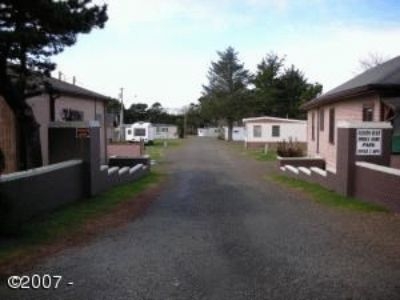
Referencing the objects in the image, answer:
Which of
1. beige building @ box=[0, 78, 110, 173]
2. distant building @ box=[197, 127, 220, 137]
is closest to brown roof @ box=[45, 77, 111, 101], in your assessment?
beige building @ box=[0, 78, 110, 173]

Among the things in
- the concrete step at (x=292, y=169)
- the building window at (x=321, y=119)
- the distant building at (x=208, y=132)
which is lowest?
the distant building at (x=208, y=132)

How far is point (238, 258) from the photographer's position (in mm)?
8172

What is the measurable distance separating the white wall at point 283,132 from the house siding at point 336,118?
65.7 ft

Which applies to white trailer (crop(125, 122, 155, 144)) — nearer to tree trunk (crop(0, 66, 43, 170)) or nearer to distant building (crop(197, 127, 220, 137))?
distant building (crop(197, 127, 220, 137))

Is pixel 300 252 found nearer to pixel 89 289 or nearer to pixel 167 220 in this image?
pixel 89 289

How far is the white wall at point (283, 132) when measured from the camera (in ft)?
184

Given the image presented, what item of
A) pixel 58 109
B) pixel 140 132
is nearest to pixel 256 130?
pixel 140 132

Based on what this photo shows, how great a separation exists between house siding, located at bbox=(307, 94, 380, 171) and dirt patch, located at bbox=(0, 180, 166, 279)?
6790 millimetres

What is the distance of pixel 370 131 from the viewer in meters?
15.4

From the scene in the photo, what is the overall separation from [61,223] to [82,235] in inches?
48.8

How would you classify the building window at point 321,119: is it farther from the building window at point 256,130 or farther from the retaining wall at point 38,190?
the building window at point 256,130

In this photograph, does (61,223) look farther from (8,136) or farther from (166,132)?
(166,132)

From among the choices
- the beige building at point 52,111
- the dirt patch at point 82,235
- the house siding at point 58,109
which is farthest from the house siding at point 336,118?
the beige building at point 52,111

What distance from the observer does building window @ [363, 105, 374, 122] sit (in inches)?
795
